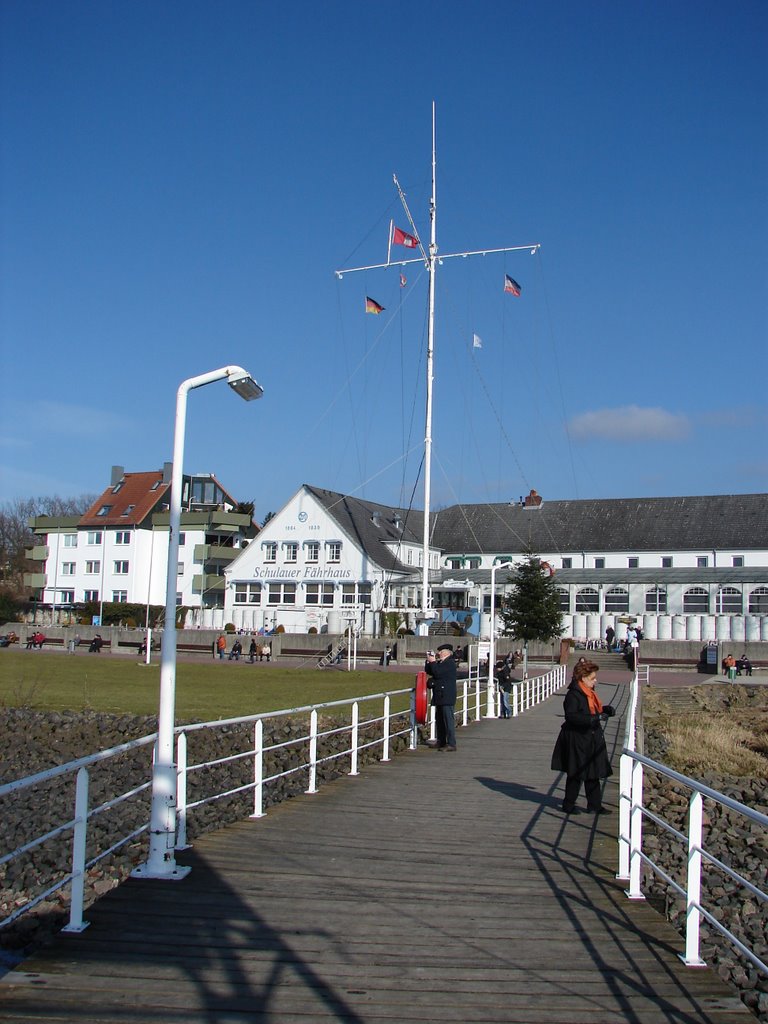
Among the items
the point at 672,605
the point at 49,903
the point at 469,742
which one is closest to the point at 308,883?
the point at 49,903

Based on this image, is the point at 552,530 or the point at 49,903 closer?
the point at 49,903

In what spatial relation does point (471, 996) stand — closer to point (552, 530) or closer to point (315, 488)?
point (315, 488)

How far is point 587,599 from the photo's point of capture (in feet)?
224

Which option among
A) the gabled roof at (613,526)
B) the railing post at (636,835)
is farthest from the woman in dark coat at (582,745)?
the gabled roof at (613,526)

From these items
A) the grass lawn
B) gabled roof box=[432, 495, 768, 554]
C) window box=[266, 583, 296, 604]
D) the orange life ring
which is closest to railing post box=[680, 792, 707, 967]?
the orange life ring

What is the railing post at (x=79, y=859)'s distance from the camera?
6445 mm

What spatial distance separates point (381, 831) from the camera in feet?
32.5

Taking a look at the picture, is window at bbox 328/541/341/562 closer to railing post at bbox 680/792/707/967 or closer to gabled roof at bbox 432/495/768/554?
Answer: gabled roof at bbox 432/495/768/554

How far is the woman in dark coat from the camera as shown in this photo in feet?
34.7

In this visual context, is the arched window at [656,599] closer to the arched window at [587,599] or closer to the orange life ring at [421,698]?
the arched window at [587,599]

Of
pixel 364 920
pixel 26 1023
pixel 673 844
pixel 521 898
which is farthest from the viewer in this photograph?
pixel 673 844

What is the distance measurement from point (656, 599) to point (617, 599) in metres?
2.69

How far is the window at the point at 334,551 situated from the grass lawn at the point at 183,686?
19.1 meters

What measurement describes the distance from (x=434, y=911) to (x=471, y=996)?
5.34 ft
